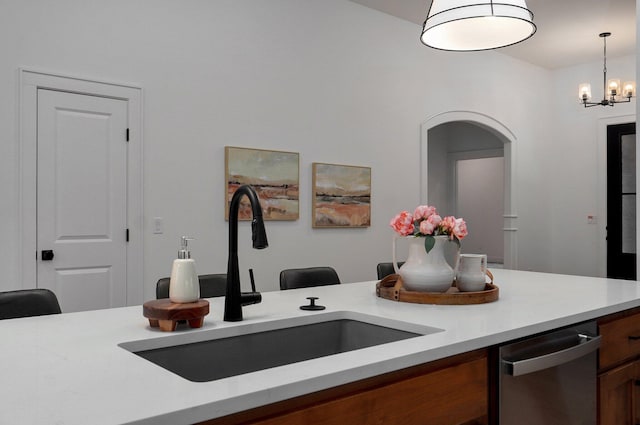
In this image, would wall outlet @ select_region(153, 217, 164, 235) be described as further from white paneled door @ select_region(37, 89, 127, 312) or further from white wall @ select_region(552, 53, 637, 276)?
white wall @ select_region(552, 53, 637, 276)

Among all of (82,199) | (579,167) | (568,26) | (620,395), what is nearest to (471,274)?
(620,395)

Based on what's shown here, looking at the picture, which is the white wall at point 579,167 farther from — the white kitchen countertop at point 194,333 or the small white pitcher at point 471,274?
the small white pitcher at point 471,274

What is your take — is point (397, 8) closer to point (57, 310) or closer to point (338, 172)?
point (338, 172)

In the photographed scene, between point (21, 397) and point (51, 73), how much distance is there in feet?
9.56

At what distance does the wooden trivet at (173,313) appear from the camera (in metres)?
1.39

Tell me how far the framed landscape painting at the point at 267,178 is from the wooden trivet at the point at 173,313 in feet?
8.72

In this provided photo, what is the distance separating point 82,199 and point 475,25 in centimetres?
251

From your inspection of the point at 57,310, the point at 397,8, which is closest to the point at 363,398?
the point at 57,310

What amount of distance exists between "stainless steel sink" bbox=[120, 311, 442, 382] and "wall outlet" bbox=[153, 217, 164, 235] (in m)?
2.32

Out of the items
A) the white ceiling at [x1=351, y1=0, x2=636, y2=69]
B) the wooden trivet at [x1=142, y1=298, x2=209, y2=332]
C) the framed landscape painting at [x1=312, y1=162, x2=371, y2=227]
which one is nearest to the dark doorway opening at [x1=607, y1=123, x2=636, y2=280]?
the white ceiling at [x1=351, y1=0, x2=636, y2=69]

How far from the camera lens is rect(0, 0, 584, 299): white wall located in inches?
132

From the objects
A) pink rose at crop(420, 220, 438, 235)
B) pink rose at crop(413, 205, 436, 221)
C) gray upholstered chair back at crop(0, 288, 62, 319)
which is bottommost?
gray upholstered chair back at crop(0, 288, 62, 319)

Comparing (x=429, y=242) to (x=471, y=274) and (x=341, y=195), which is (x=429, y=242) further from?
(x=341, y=195)

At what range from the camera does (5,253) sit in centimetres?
319
